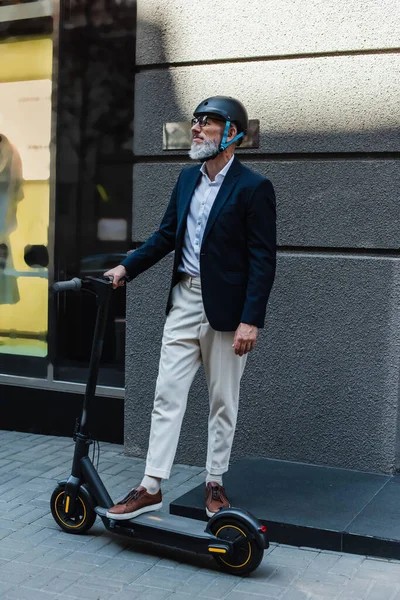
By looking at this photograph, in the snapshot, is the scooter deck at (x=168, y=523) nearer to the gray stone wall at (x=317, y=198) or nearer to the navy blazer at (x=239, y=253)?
the navy blazer at (x=239, y=253)

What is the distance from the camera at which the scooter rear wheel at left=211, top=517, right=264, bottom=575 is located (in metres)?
3.97

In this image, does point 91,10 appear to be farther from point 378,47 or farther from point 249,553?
point 249,553

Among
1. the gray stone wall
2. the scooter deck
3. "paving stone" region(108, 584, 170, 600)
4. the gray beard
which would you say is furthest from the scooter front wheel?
the gray beard

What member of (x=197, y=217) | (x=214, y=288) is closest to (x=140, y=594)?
(x=214, y=288)

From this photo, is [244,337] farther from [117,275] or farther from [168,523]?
[168,523]

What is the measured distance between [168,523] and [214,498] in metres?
0.44

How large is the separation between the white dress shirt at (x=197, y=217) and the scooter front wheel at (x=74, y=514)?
1.27m

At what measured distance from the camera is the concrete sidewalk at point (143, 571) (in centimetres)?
387

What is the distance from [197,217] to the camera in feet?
14.8

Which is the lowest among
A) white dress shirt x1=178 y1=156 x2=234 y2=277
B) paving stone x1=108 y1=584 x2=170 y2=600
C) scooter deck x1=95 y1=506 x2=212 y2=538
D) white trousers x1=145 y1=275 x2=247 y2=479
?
paving stone x1=108 y1=584 x2=170 y2=600

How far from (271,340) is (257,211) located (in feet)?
5.07

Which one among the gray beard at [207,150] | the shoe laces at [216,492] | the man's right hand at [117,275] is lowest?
the shoe laces at [216,492]

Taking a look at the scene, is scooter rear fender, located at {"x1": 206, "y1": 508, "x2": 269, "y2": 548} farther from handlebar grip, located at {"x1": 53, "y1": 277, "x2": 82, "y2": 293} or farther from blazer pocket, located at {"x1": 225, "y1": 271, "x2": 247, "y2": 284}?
handlebar grip, located at {"x1": 53, "y1": 277, "x2": 82, "y2": 293}

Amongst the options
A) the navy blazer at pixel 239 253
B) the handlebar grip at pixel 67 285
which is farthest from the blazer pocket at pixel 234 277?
the handlebar grip at pixel 67 285
